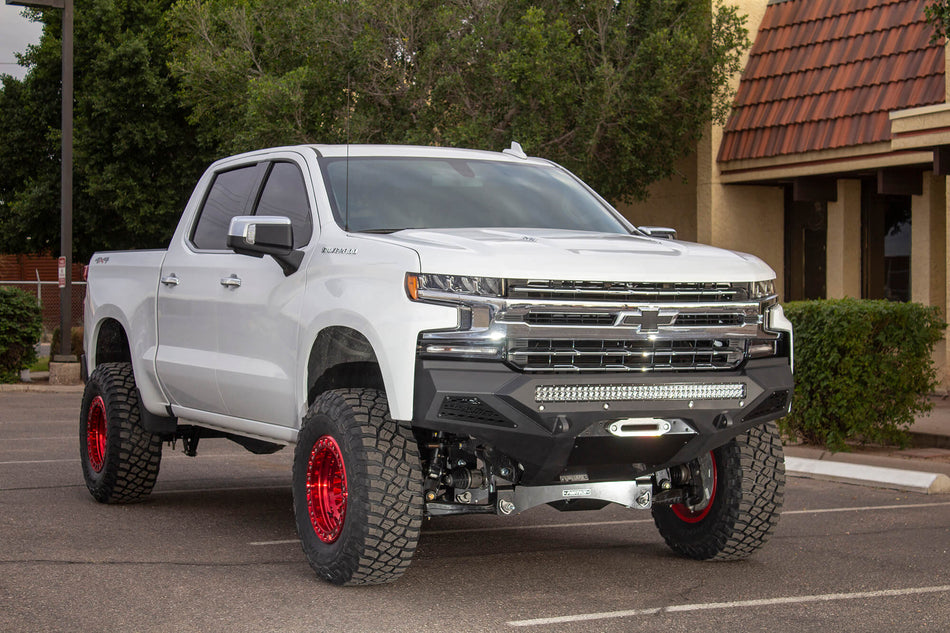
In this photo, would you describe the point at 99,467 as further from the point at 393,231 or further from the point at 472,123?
the point at 472,123

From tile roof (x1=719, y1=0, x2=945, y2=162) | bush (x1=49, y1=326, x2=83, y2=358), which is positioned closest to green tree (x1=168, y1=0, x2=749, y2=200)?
tile roof (x1=719, y1=0, x2=945, y2=162)

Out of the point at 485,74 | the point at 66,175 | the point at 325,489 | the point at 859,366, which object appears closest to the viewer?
the point at 325,489

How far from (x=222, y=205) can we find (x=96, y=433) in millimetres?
2190

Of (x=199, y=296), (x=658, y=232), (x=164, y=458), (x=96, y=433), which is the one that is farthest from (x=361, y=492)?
(x=164, y=458)

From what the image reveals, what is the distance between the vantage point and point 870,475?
34.9ft

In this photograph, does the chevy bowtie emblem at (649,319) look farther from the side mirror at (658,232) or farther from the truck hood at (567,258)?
the side mirror at (658,232)

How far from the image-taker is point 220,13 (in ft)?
76.5

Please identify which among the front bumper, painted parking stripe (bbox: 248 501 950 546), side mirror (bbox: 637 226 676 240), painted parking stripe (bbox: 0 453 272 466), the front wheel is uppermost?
side mirror (bbox: 637 226 676 240)

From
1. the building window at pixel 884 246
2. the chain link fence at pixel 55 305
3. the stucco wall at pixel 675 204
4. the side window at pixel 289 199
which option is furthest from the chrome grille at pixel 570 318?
the chain link fence at pixel 55 305

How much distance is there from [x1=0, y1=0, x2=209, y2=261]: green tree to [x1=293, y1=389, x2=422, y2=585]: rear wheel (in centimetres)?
2856

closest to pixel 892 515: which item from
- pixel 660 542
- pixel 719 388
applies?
pixel 660 542

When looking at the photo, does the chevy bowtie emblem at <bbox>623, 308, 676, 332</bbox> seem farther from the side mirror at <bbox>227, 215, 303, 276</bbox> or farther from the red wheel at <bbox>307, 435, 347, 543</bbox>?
the side mirror at <bbox>227, 215, 303, 276</bbox>

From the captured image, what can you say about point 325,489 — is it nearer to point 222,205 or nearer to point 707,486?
point 707,486

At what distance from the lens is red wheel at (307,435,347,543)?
6477mm
